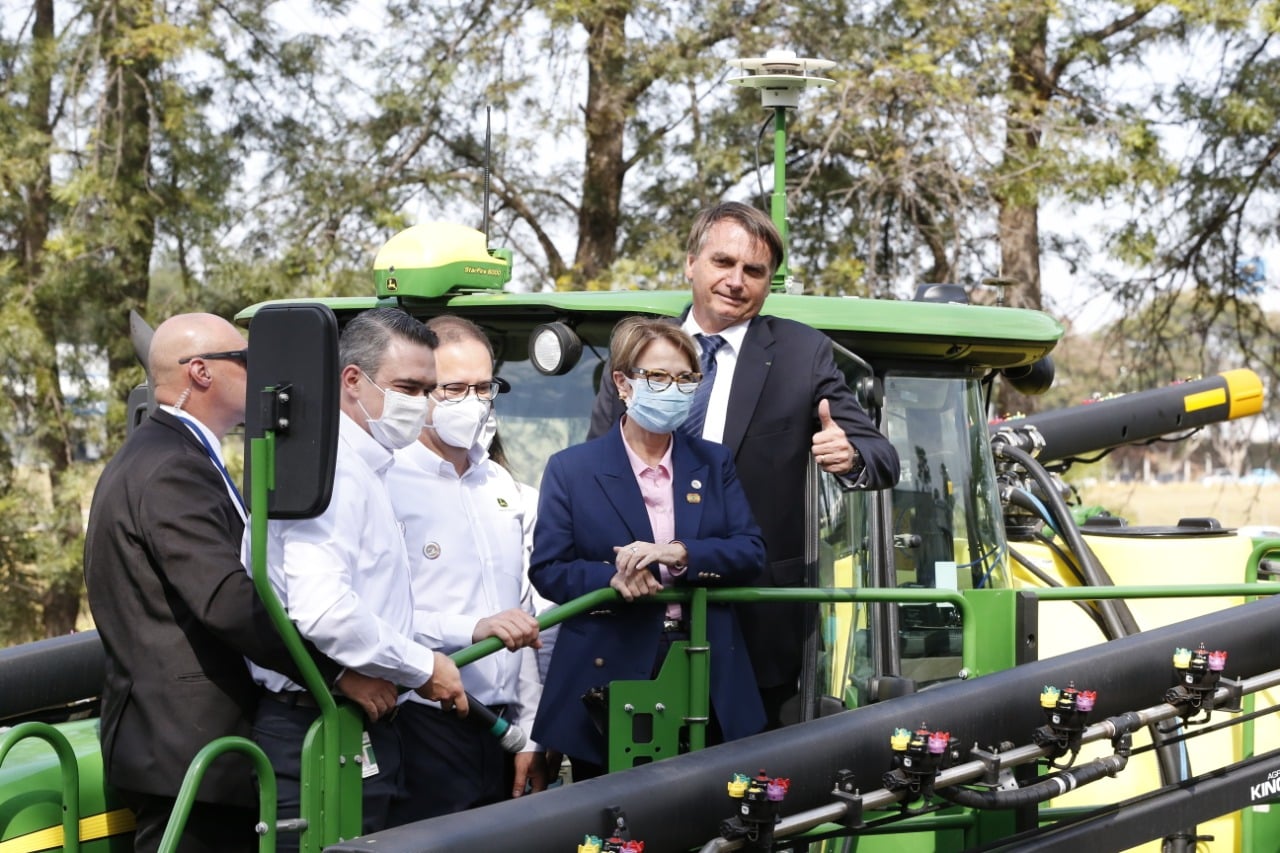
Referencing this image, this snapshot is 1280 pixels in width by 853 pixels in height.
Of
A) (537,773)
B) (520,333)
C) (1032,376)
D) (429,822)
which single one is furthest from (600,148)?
(429,822)

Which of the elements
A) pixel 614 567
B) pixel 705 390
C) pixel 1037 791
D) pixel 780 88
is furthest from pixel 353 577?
pixel 780 88

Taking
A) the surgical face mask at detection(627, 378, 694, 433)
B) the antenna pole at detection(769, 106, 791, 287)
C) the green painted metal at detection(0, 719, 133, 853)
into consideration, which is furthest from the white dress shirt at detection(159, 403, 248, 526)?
the antenna pole at detection(769, 106, 791, 287)

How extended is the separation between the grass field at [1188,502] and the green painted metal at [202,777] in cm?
507

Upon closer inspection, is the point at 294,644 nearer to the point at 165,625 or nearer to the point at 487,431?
the point at 165,625

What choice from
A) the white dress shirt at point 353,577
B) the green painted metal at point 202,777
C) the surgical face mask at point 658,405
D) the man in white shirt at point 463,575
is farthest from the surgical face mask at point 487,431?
the green painted metal at point 202,777

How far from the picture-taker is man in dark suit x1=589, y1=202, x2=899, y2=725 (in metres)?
4.34

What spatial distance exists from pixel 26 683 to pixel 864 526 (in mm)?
2553

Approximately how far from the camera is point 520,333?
4875mm

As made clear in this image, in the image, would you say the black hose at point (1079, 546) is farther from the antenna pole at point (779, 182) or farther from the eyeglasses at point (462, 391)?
the eyeglasses at point (462, 391)

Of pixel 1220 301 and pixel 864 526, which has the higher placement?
pixel 1220 301

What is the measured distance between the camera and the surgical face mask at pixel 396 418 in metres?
3.58

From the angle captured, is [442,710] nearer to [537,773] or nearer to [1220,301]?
[537,773]

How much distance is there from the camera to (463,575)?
3.95 metres

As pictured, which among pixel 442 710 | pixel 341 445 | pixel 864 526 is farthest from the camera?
pixel 864 526
